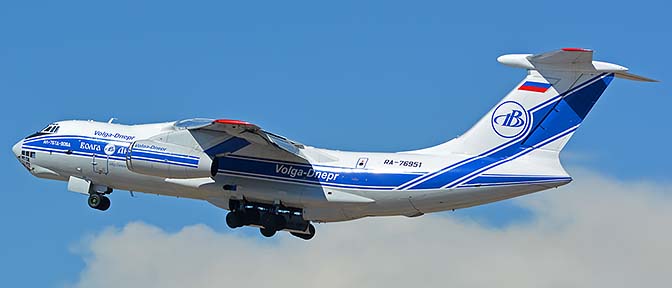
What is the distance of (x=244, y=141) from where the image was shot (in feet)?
80.2

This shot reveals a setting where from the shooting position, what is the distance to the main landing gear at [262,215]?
2494 cm

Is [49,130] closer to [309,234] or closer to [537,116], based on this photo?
[309,234]

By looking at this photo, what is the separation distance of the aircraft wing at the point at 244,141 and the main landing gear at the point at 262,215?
901 mm

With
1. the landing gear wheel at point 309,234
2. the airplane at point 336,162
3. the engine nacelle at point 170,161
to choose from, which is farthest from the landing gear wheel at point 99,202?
the landing gear wheel at point 309,234

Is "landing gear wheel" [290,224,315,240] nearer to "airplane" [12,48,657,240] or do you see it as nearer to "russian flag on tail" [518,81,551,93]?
"airplane" [12,48,657,240]

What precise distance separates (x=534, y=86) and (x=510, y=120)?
23.9 inches

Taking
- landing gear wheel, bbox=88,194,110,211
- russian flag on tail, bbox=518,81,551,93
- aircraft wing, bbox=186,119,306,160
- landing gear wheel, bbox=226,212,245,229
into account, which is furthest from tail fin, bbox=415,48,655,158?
landing gear wheel, bbox=88,194,110,211

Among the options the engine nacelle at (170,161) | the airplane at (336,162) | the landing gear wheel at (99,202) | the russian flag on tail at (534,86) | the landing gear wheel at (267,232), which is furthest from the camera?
the landing gear wheel at (99,202)

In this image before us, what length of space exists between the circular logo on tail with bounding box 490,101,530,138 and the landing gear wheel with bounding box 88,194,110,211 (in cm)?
645

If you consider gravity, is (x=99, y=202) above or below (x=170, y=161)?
below

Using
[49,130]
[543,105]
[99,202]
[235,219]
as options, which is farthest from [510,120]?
[49,130]

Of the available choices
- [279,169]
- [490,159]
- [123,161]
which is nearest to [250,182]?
[279,169]

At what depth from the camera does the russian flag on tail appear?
23.5 meters

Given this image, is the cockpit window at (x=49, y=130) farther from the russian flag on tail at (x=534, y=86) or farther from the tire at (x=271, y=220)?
the russian flag on tail at (x=534, y=86)
